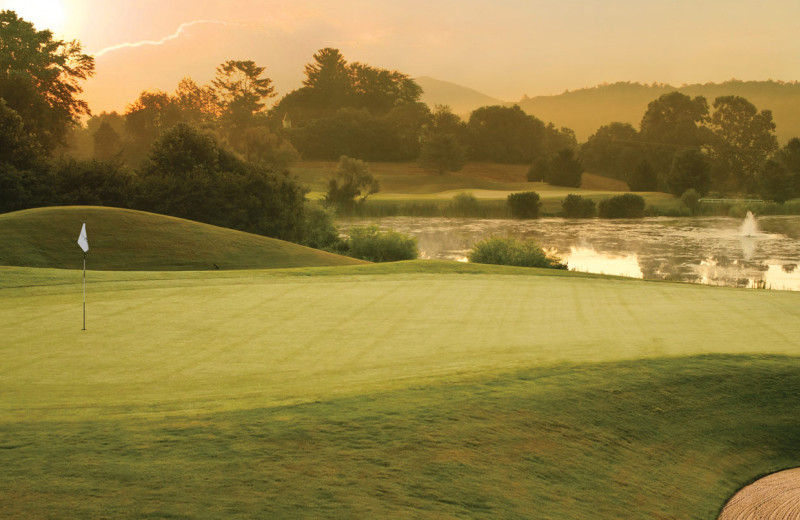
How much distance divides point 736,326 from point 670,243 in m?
34.9

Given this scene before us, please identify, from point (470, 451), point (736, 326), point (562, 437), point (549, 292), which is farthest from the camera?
point (549, 292)

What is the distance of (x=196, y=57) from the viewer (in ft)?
429

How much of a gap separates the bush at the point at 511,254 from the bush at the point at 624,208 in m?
37.5

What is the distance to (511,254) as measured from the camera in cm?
2734

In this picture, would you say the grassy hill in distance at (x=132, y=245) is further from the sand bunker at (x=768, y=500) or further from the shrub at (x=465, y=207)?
the shrub at (x=465, y=207)

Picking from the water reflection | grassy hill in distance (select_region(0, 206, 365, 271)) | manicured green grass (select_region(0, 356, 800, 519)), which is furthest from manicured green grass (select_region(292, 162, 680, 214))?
manicured green grass (select_region(0, 356, 800, 519))

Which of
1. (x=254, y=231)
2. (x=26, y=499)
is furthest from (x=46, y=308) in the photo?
(x=254, y=231)

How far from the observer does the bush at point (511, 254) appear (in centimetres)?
2702

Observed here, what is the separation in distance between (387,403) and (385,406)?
0.08 metres

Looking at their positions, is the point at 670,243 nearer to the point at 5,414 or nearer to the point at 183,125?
the point at 183,125

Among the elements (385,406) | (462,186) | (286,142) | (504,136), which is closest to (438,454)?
(385,406)

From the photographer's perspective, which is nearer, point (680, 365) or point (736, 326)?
point (680, 365)

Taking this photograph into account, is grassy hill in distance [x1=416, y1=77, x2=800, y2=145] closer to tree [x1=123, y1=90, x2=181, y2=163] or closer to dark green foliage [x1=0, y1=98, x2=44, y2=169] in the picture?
tree [x1=123, y1=90, x2=181, y2=163]

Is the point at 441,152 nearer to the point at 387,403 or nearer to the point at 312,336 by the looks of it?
the point at 312,336
